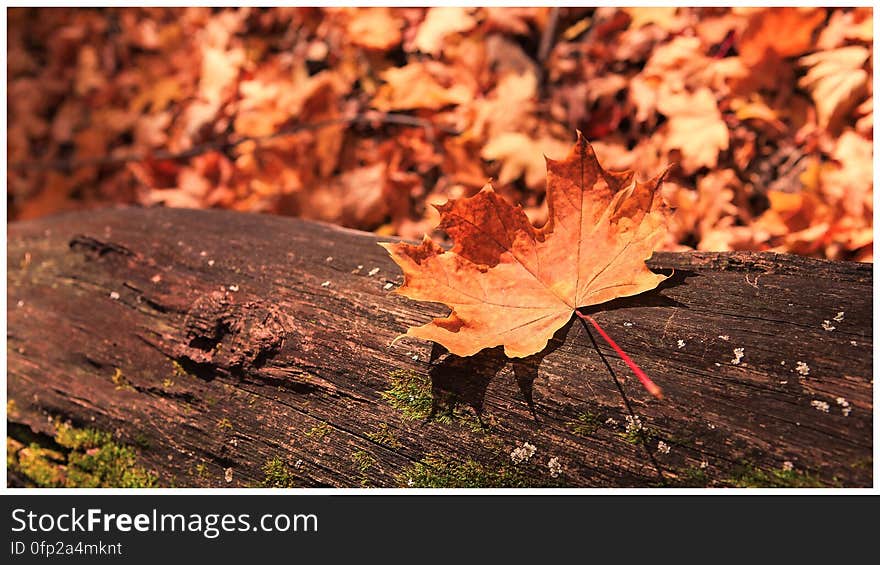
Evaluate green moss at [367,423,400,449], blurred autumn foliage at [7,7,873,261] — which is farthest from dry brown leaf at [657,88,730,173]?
green moss at [367,423,400,449]

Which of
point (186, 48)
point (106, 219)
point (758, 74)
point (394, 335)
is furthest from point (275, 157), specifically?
point (758, 74)

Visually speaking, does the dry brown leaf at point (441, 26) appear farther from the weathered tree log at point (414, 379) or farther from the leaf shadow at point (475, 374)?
the leaf shadow at point (475, 374)

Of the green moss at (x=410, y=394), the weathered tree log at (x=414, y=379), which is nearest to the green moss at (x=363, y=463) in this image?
the weathered tree log at (x=414, y=379)

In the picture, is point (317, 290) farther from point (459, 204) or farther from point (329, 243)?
point (459, 204)

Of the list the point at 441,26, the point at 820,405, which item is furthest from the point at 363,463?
the point at 441,26

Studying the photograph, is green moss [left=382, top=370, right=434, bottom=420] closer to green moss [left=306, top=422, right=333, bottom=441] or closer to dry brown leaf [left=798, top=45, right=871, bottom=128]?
green moss [left=306, top=422, right=333, bottom=441]
